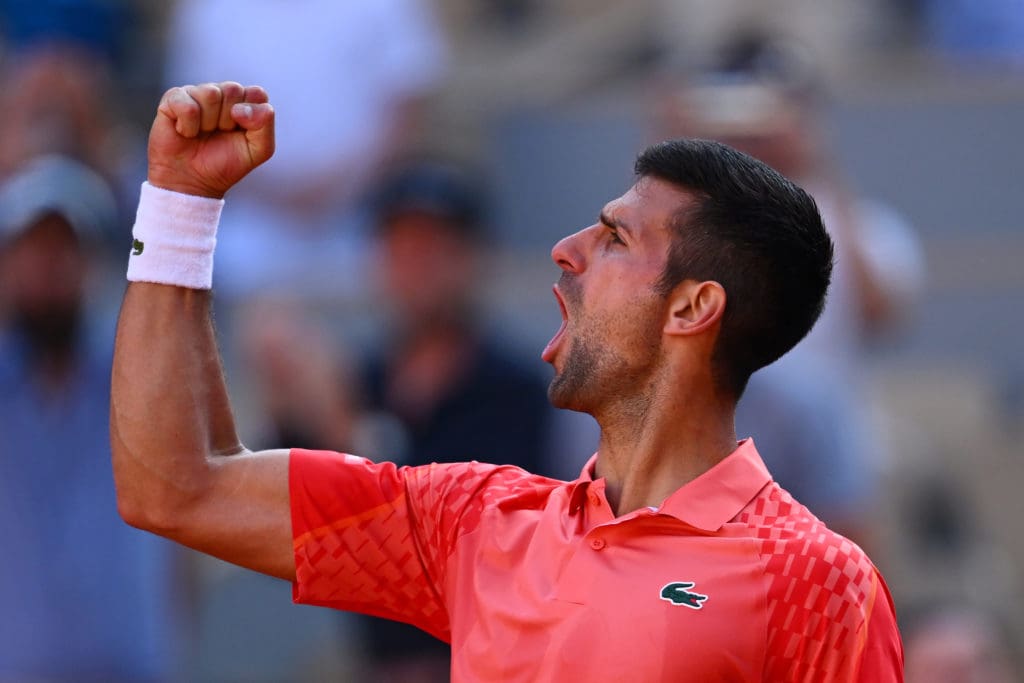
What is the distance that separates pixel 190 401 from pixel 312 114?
392 centimetres

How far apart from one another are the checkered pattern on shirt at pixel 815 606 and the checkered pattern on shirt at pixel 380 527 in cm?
56

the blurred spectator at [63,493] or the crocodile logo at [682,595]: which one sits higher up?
the crocodile logo at [682,595]

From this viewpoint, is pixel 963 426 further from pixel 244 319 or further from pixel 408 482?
pixel 408 482

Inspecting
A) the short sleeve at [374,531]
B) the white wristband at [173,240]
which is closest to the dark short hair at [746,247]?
the short sleeve at [374,531]

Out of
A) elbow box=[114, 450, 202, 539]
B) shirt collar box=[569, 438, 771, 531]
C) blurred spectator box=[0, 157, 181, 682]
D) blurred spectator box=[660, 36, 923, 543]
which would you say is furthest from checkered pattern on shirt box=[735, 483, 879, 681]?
blurred spectator box=[0, 157, 181, 682]

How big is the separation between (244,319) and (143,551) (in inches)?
45.0

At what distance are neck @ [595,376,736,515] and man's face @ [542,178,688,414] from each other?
0.05 m

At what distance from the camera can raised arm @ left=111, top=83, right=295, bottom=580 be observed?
2.88 meters

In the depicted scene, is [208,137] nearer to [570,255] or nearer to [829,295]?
[570,255]

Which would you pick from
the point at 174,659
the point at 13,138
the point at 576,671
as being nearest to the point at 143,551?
the point at 174,659

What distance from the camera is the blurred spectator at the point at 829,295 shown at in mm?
5082

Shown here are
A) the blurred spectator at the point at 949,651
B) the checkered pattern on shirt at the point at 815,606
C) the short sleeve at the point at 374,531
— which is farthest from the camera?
the blurred spectator at the point at 949,651

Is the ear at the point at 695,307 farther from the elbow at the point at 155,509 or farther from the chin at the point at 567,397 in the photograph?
the elbow at the point at 155,509

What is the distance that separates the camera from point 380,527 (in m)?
2.97
